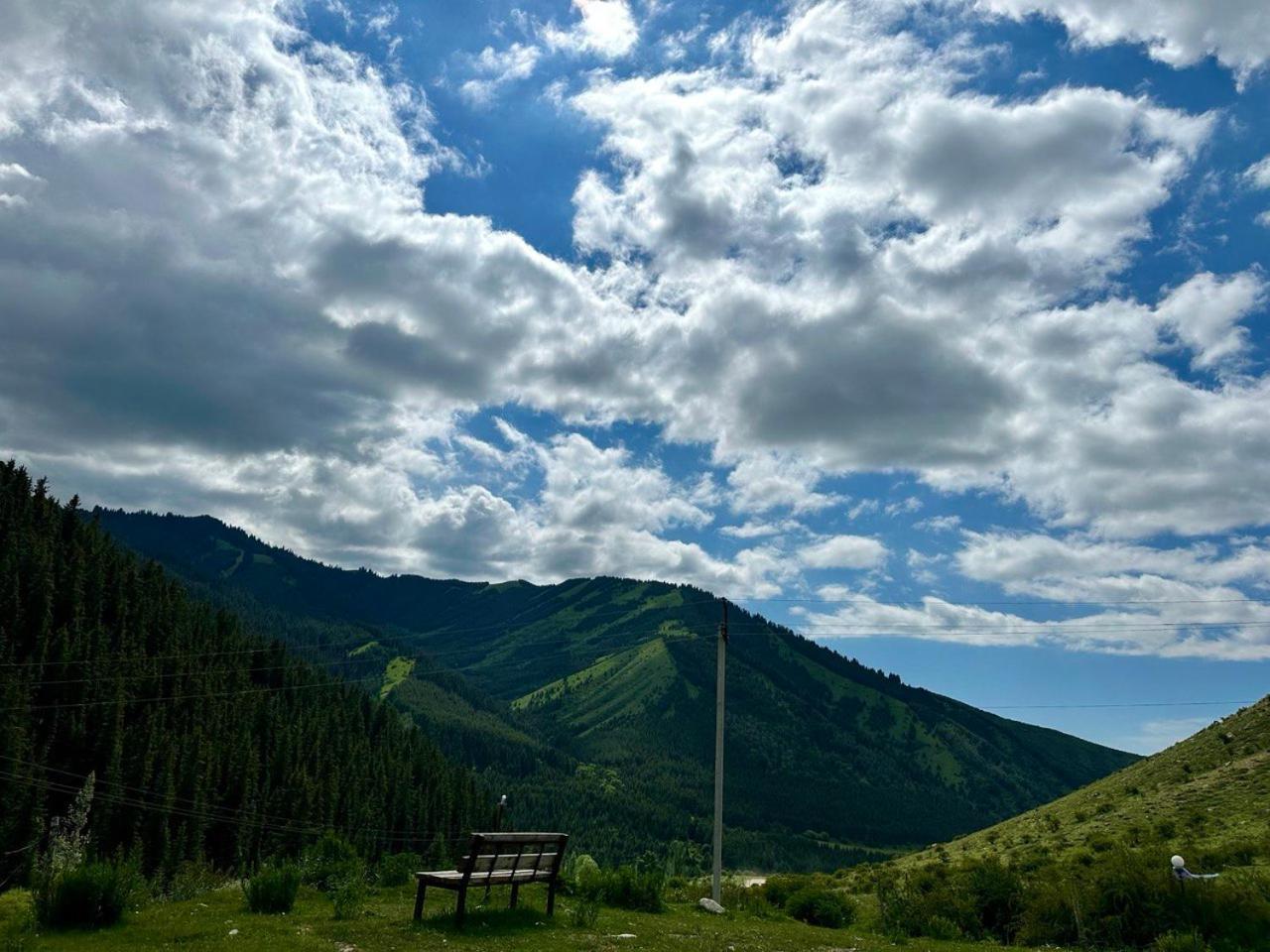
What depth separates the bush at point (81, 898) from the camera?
558 inches

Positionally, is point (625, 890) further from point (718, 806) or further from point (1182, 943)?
point (1182, 943)

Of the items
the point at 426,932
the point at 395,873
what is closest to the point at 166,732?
the point at 395,873

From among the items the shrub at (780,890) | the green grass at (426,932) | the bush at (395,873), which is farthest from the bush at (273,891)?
the shrub at (780,890)

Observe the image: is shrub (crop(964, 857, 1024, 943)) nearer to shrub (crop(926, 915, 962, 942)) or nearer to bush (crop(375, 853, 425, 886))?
shrub (crop(926, 915, 962, 942))

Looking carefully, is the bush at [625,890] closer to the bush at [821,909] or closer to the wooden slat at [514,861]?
the bush at [821,909]

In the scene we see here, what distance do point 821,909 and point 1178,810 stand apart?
22.3 metres

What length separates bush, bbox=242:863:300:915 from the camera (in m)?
17.3

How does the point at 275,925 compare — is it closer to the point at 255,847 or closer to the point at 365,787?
the point at 255,847

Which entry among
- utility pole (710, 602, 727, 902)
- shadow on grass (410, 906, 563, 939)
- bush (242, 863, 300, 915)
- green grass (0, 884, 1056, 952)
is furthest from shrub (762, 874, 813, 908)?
bush (242, 863, 300, 915)

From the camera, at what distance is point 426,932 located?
48.3 ft

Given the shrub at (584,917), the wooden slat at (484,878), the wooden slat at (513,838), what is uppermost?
the wooden slat at (513,838)

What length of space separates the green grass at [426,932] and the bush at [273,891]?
0.29m

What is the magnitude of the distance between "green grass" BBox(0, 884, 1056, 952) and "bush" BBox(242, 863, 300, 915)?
0.29m

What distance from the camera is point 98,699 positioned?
9219 centimetres
